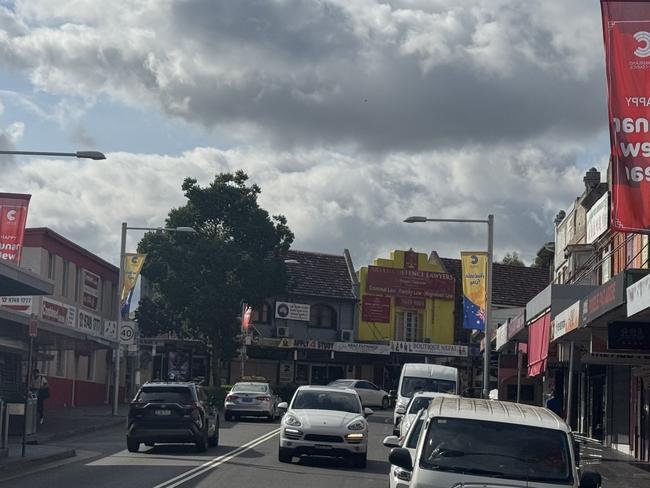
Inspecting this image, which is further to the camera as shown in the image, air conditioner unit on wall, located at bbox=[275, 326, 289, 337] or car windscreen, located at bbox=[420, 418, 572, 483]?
air conditioner unit on wall, located at bbox=[275, 326, 289, 337]

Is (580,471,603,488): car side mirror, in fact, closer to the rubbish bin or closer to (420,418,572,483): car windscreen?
(420,418,572,483): car windscreen

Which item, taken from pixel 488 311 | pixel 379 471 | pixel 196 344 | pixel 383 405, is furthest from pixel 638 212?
pixel 196 344

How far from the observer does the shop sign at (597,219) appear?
3691cm

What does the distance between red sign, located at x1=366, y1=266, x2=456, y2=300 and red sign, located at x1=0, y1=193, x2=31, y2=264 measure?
40.2 metres

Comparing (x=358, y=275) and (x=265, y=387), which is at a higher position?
(x=358, y=275)

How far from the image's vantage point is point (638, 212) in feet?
61.6

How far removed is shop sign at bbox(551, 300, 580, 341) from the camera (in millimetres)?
24953

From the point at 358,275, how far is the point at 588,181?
32.6 m

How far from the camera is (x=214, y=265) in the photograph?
59.8 meters

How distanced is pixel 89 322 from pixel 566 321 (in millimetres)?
32126

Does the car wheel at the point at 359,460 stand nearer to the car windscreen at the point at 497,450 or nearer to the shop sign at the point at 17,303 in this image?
the car windscreen at the point at 497,450

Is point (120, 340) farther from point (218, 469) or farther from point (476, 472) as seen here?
point (476, 472)

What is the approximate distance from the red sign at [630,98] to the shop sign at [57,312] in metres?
29.9

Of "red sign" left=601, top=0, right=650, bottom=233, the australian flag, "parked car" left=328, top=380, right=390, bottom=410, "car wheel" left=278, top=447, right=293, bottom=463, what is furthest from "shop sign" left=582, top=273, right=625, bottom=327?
"parked car" left=328, top=380, right=390, bottom=410
